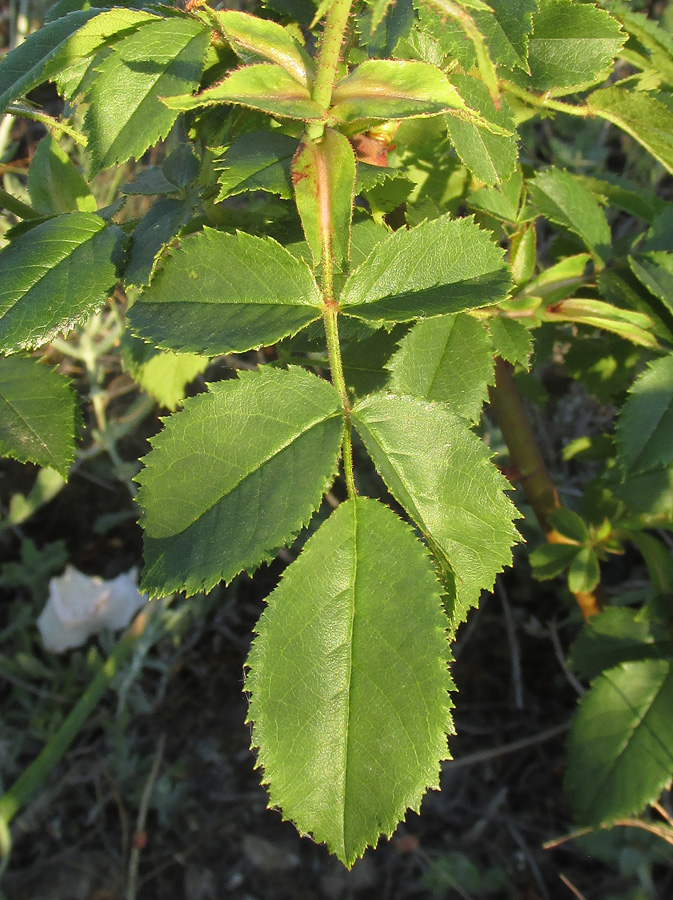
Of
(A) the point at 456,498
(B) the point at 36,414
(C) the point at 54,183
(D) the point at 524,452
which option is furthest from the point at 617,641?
(C) the point at 54,183

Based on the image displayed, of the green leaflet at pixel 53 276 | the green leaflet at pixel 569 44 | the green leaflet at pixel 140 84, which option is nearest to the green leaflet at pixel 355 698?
the green leaflet at pixel 53 276

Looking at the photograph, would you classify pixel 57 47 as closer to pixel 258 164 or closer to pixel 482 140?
pixel 258 164

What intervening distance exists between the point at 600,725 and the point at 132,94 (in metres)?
1.18

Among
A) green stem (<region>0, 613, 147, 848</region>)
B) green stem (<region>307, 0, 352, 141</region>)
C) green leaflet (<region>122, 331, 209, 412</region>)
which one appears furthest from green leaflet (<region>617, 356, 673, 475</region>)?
green stem (<region>0, 613, 147, 848</region>)

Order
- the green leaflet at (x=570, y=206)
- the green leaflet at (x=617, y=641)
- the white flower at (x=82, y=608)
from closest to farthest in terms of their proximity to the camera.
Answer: the green leaflet at (x=570, y=206), the green leaflet at (x=617, y=641), the white flower at (x=82, y=608)

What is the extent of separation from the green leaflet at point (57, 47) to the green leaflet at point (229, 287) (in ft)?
0.73

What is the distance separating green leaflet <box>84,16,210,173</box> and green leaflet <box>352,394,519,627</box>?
15.2 inches

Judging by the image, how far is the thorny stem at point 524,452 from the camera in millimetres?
1265

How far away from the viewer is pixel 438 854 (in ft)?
5.98

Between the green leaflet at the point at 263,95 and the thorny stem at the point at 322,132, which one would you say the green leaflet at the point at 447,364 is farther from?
the green leaflet at the point at 263,95

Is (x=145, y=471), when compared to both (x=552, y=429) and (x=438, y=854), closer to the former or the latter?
(x=438, y=854)

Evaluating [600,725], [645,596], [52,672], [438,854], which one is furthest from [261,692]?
[52,672]

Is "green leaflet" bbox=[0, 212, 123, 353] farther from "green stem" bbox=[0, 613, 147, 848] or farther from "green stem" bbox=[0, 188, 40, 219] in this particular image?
"green stem" bbox=[0, 613, 147, 848]

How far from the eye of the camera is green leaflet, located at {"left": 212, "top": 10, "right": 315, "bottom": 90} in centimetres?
71
